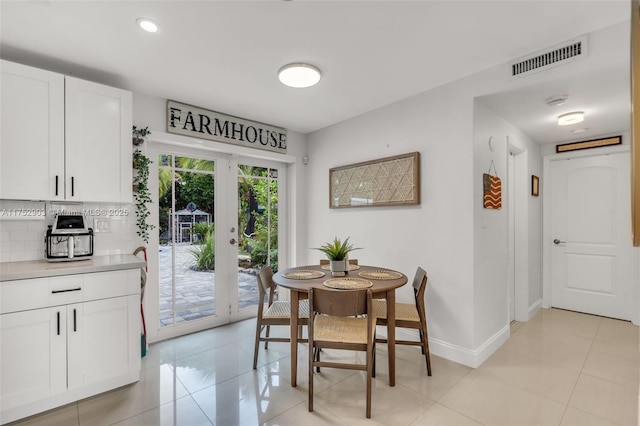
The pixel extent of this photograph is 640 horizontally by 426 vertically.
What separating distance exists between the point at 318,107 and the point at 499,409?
122 inches

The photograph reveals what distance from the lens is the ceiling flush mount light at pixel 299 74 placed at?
7.84ft

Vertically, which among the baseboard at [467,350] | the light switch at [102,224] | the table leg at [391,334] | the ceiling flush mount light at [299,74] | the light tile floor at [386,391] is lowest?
the light tile floor at [386,391]

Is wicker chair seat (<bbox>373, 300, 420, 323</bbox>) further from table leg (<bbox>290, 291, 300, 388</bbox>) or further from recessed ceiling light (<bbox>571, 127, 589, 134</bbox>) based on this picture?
recessed ceiling light (<bbox>571, 127, 589, 134</bbox>)

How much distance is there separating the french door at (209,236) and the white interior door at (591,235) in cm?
399

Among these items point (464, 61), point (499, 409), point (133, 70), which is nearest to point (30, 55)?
point (133, 70)

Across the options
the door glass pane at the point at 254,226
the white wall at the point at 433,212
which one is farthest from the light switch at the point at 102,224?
the white wall at the point at 433,212


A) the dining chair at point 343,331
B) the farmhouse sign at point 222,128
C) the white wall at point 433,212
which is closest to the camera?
the dining chair at point 343,331

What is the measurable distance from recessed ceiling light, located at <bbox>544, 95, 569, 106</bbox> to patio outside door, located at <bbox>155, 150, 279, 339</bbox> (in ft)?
10.2

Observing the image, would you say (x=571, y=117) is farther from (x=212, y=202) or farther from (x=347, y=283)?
(x=212, y=202)

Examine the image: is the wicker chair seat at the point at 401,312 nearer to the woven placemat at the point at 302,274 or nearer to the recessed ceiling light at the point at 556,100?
the woven placemat at the point at 302,274

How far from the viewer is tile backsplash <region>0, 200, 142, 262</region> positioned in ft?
7.73

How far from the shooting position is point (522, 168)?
3742mm

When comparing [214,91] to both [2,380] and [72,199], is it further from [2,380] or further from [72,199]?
[2,380]

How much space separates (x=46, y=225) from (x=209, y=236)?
1444mm
